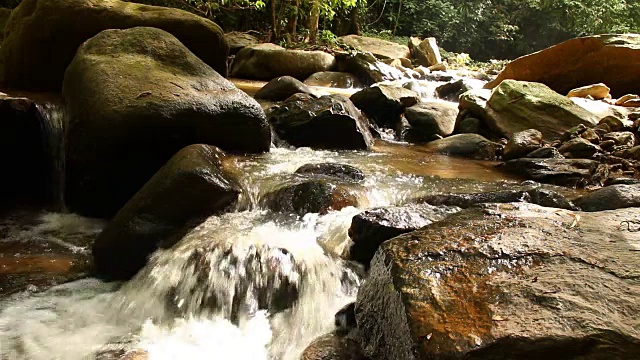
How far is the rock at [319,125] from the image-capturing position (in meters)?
6.05

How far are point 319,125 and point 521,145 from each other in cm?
272

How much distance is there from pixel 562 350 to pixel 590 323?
16cm

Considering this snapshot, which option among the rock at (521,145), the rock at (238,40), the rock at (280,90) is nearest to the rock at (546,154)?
the rock at (521,145)

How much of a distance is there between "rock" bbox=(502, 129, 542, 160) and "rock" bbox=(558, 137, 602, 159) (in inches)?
13.2

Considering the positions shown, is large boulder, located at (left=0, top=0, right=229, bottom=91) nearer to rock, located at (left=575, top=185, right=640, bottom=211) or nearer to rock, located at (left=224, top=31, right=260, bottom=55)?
rock, located at (left=575, top=185, right=640, bottom=211)

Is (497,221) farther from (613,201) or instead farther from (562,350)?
(613,201)

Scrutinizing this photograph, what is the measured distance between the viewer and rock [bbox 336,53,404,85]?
37.0 ft

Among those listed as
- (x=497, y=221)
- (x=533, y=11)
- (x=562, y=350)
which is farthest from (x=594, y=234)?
(x=533, y=11)

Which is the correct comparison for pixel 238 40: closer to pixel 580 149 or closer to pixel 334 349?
pixel 580 149

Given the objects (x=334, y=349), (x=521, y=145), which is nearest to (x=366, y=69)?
(x=521, y=145)

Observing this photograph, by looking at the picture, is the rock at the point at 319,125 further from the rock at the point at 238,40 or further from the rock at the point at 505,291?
the rock at the point at 238,40

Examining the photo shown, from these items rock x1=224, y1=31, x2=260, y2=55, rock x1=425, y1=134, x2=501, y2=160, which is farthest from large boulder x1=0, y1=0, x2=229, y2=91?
rock x1=224, y1=31, x2=260, y2=55

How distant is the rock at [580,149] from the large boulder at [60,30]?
5.14 m

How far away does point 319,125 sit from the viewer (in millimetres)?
6074
